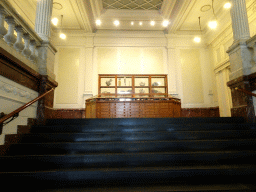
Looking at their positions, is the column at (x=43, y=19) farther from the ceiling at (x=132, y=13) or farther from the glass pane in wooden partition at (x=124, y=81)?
the glass pane in wooden partition at (x=124, y=81)

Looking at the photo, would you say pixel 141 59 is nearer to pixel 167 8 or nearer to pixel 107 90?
A: pixel 167 8

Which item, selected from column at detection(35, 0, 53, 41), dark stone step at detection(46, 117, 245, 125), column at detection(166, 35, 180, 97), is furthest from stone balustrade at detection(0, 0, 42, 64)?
column at detection(166, 35, 180, 97)

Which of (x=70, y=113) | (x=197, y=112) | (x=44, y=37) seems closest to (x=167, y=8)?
(x=197, y=112)

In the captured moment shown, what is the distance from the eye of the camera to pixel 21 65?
2541 millimetres

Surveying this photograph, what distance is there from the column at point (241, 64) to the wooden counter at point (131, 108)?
7.75ft

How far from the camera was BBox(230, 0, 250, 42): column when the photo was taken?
3571 millimetres

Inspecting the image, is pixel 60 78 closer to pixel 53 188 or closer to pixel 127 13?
pixel 127 13

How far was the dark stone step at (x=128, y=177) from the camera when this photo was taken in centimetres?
174

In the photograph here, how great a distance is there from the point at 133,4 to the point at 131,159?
673 centimetres

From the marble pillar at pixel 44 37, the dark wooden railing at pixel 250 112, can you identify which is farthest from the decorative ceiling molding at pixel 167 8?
the dark wooden railing at pixel 250 112

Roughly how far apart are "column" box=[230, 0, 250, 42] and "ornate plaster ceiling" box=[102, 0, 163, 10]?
384cm

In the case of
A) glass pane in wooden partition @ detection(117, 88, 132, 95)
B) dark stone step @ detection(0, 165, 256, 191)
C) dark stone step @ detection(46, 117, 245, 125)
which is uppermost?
glass pane in wooden partition @ detection(117, 88, 132, 95)

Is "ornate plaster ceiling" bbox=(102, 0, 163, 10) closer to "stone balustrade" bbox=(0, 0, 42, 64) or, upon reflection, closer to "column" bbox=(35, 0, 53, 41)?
"column" bbox=(35, 0, 53, 41)

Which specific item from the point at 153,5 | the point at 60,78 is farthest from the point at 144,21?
the point at 60,78
